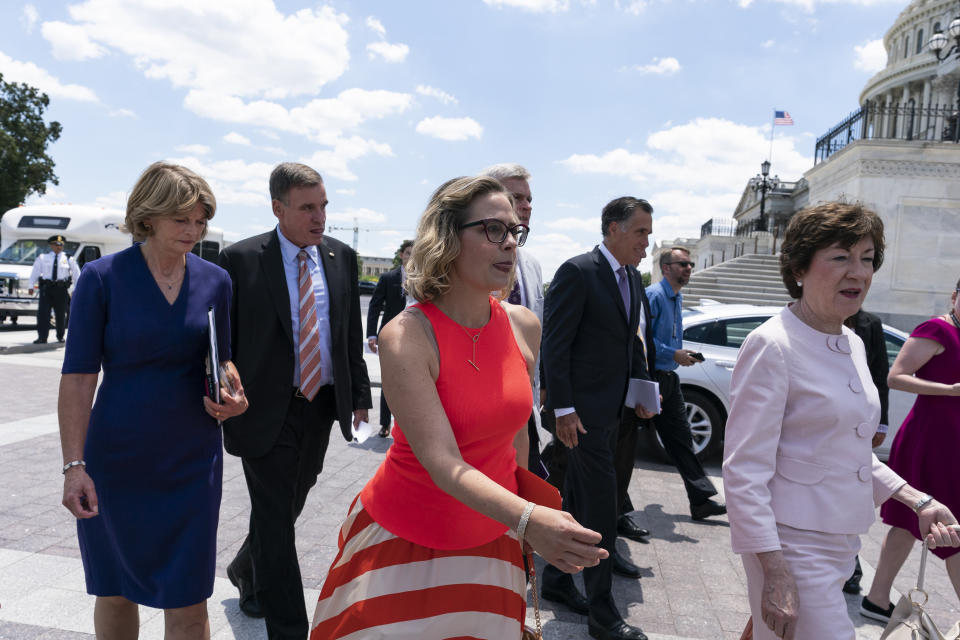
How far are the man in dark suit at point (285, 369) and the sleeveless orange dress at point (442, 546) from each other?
3.89 feet

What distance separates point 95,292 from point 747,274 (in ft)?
86.1

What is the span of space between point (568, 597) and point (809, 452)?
6.98 feet

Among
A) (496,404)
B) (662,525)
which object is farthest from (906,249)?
(496,404)

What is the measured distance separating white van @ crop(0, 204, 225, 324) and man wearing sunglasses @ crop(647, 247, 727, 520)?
12632mm

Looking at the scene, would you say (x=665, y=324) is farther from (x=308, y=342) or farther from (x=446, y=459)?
(x=446, y=459)

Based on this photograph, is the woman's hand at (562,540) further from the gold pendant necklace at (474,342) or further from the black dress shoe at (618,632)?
the black dress shoe at (618,632)

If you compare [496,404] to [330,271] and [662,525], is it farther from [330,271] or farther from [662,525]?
[662,525]

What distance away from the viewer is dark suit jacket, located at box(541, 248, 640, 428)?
12.1 ft

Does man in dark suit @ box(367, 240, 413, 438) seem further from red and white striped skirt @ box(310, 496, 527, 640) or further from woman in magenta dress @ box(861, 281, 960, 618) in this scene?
red and white striped skirt @ box(310, 496, 527, 640)

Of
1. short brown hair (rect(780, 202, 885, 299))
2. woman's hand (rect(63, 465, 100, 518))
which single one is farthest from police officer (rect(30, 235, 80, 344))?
short brown hair (rect(780, 202, 885, 299))

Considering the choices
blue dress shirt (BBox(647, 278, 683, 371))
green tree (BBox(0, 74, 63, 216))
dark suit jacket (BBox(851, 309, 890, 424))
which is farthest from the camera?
green tree (BBox(0, 74, 63, 216))

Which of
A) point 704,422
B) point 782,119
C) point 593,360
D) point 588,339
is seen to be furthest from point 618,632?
point 782,119

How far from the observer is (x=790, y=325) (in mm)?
2217

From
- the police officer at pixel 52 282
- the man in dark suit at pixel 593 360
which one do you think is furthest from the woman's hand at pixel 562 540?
the police officer at pixel 52 282
